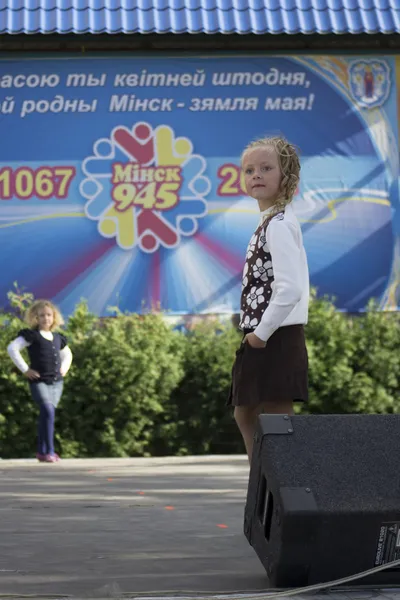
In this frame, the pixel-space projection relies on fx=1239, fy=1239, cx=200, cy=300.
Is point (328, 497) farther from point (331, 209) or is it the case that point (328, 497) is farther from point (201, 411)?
point (331, 209)

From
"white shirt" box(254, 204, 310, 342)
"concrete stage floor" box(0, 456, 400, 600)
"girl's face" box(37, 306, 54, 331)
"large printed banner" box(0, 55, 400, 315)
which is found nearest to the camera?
"concrete stage floor" box(0, 456, 400, 600)

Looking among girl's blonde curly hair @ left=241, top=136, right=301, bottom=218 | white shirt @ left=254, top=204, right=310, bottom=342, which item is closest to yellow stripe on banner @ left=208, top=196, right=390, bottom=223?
girl's blonde curly hair @ left=241, top=136, right=301, bottom=218

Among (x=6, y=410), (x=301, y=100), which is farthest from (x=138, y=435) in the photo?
(x=301, y=100)

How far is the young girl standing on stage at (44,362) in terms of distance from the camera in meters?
11.8

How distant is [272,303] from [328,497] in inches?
51.0

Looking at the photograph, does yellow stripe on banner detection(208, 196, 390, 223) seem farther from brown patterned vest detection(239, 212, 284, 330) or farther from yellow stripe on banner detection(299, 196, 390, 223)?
brown patterned vest detection(239, 212, 284, 330)

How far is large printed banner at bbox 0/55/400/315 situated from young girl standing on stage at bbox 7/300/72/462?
220cm

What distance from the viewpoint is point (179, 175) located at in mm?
14789

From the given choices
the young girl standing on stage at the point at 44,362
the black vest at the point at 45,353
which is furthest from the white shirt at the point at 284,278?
the black vest at the point at 45,353

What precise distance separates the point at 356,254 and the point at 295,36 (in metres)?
2.70

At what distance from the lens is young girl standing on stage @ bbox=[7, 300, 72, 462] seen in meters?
11.8

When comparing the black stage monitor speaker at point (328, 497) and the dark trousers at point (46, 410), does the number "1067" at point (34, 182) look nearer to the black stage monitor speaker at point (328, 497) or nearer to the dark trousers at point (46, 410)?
the dark trousers at point (46, 410)

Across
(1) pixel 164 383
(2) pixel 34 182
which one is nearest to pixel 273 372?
(1) pixel 164 383

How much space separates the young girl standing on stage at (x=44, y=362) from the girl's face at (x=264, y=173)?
6645 mm
